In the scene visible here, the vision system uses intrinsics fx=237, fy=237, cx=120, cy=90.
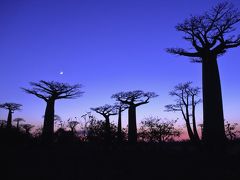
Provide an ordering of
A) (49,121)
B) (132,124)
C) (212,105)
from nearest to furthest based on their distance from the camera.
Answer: (212,105) → (49,121) → (132,124)

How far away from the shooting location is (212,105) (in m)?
9.35

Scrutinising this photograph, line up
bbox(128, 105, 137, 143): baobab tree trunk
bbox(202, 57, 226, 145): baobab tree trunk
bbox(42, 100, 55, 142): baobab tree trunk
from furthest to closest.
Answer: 1. bbox(128, 105, 137, 143): baobab tree trunk
2. bbox(42, 100, 55, 142): baobab tree trunk
3. bbox(202, 57, 226, 145): baobab tree trunk

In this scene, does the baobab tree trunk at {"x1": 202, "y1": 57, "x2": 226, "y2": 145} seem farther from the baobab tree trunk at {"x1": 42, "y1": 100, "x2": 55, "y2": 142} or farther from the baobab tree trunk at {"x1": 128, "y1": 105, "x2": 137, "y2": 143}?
the baobab tree trunk at {"x1": 128, "y1": 105, "x2": 137, "y2": 143}

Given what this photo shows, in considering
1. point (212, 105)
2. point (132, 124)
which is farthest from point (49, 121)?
point (212, 105)

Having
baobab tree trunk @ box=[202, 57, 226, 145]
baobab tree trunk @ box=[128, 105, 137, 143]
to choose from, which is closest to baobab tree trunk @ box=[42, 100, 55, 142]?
baobab tree trunk @ box=[128, 105, 137, 143]

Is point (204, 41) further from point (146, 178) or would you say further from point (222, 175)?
point (146, 178)

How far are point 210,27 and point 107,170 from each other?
25.0 ft

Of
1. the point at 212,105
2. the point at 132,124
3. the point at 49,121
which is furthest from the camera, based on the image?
the point at 132,124

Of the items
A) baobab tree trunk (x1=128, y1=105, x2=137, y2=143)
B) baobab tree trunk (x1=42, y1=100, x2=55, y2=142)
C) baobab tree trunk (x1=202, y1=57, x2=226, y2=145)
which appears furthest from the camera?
baobab tree trunk (x1=128, y1=105, x2=137, y2=143)

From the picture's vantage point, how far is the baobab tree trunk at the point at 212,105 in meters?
9.01

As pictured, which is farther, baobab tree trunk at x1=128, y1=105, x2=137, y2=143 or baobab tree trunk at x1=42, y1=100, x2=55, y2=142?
baobab tree trunk at x1=128, y1=105, x2=137, y2=143

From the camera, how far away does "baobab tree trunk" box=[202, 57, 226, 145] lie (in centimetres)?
901

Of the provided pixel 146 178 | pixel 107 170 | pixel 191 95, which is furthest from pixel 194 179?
pixel 191 95

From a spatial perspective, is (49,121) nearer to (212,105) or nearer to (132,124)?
(132,124)
